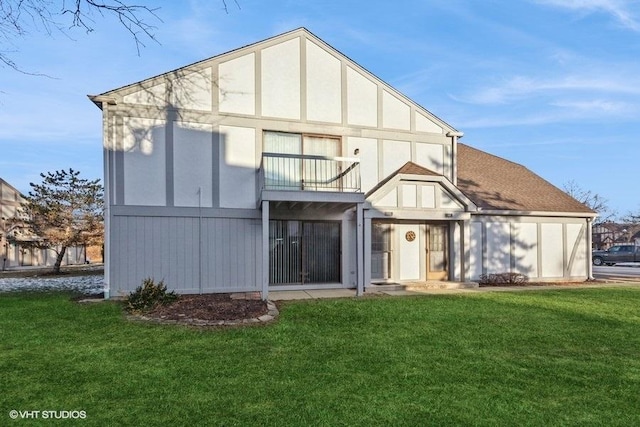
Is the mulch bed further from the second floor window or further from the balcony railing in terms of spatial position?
the second floor window

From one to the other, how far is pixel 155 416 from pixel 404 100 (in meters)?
12.2

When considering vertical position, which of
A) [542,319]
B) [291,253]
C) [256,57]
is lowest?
[542,319]

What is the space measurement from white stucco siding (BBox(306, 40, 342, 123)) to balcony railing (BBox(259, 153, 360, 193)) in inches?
59.0

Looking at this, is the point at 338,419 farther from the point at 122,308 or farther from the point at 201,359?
the point at 122,308

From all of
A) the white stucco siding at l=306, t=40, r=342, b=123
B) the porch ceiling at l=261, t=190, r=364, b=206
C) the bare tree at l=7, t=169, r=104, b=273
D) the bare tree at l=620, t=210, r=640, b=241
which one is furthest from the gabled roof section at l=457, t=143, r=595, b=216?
the bare tree at l=620, t=210, r=640, b=241

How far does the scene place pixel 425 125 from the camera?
13.8 metres

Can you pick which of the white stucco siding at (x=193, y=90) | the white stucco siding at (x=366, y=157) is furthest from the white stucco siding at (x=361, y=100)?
the white stucco siding at (x=193, y=90)

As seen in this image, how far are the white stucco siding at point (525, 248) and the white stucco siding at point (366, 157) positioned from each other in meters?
5.91

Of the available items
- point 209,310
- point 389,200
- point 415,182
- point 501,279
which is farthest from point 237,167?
point 501,279

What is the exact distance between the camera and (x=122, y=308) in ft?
28.8

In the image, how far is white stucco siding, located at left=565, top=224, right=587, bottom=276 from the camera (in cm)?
1539

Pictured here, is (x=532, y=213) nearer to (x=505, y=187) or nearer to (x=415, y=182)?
(x=505, y=187)

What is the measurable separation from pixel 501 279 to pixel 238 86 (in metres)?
11.1

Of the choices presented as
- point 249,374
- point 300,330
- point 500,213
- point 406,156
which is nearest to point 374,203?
point 406,156
